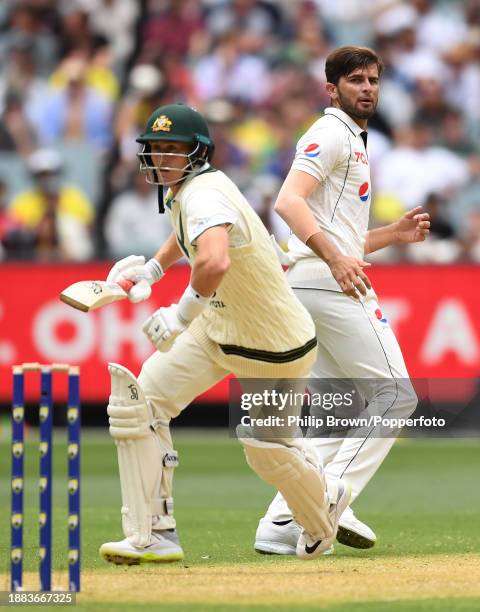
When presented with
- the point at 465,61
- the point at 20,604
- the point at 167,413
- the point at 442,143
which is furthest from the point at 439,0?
the point at 20,604

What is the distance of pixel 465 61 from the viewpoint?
1462cm

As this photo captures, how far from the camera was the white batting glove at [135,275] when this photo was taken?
16.4 feet

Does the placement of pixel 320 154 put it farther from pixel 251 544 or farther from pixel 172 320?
pixel 251 544

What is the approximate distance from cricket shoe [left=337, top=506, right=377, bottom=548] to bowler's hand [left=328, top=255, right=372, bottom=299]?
105 centimetres

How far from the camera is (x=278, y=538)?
592cm

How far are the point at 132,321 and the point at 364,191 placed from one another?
606 centimetres

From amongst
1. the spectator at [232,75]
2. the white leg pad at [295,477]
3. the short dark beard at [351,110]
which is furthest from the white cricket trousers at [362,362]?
the spectator at [232,75]

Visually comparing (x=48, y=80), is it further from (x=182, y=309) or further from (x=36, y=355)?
(x=182, y=309)

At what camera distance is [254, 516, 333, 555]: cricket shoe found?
19.3 ft

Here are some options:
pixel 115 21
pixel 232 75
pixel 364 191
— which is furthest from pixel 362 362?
pixel 115 21

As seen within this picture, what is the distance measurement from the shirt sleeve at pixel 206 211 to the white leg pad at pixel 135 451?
0.70 metres

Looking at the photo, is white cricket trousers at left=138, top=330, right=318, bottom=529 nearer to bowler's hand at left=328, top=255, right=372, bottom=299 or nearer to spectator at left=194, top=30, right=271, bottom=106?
bowler's hand at left=328, top=255, right=372, bottom=299

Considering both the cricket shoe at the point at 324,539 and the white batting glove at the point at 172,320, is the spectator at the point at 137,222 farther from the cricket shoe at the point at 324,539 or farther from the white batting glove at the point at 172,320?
the white batting glove at the point at 172,320

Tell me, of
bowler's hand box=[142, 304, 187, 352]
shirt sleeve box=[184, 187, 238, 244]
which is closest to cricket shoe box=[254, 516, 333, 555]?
bowler's hand box=[142, 304, 187, 352]
